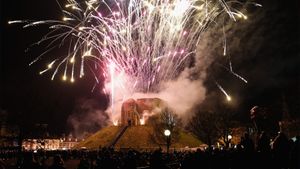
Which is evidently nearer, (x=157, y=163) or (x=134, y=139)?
(x=157, y=163)

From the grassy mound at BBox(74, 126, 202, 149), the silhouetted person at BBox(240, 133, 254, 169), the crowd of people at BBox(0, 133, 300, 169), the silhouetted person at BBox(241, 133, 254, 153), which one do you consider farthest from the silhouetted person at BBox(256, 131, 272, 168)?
the grassy mound at BBox(74, 126, 202, 149)

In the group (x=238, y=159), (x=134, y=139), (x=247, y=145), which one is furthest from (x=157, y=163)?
(x=134, y=139)

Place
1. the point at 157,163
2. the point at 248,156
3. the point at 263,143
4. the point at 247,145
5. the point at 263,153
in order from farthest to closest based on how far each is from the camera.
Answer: the point at 247,145, the point at 248,156, the point at 263,143, the point at 263,153, the point at 157,163

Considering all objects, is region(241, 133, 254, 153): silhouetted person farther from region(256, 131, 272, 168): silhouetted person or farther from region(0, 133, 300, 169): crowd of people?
region(256, 131, 272, 168): silhouetted person

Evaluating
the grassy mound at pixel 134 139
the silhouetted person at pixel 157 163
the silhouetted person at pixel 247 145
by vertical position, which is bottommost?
the silhouetted person at pixel 157 163

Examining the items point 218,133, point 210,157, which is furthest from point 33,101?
point 210,157

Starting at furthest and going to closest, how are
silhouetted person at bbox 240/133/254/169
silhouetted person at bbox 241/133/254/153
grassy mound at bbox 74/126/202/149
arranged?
grassy mound at bbox 74/126/202/149
silhouetted person at bbox 241/133/254/153
silhouetted person at bbox 240/133/254/169

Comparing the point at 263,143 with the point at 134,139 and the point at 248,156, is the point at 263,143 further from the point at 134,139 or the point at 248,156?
the point at 134,139

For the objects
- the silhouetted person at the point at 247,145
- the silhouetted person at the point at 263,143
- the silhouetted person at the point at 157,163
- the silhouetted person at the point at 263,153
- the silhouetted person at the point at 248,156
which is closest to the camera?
the silhouetted person at the point at 157,163

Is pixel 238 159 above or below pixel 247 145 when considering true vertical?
below

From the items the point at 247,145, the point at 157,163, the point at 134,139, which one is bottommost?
the point at 157,163

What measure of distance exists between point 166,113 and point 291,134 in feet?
94.1

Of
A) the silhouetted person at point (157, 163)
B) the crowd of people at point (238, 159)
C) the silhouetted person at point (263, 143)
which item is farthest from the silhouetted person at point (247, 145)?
the silhouetted person at point (157, 163)

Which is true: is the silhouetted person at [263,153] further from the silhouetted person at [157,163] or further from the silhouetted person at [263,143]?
the silhouetted person at [157,163]
